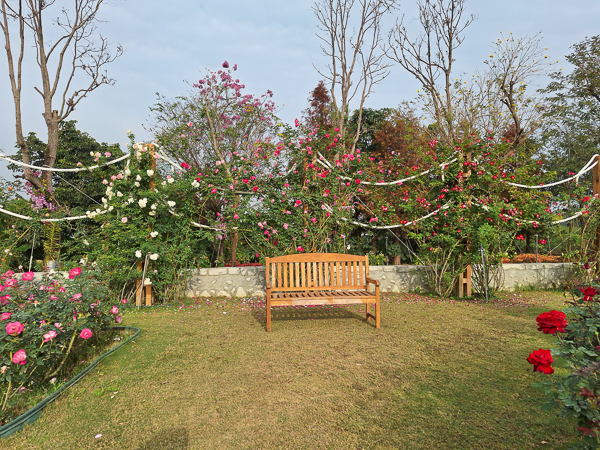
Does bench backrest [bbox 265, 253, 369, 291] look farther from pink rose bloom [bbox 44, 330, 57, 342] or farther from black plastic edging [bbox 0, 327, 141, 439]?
pink rose bloom [bbox 44, 330, 57, 342]

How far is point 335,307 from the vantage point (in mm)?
5723

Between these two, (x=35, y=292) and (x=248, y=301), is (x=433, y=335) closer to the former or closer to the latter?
(x=248, y=301)

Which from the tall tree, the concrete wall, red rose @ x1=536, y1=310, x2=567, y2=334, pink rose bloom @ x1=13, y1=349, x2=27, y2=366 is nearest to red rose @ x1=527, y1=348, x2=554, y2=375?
red rose @ x1=536, y1=310, x2=567, y2=334

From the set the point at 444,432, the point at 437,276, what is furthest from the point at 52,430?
the point at 437,276

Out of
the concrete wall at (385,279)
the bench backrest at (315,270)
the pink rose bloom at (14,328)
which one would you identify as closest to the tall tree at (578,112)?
the concrete wall at (385,279)

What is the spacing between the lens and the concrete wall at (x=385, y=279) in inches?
248

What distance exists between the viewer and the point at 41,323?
8.36 ft

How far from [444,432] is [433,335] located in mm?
2089

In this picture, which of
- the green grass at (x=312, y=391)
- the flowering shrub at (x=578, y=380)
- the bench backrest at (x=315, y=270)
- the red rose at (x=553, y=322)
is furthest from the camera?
the bench backrest at (x=315, y=270)

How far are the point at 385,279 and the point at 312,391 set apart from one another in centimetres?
422

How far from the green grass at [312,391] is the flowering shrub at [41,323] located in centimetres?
28

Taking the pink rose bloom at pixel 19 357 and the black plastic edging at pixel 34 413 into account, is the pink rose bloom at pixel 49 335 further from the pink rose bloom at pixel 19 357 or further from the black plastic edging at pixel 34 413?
the black plastic edging at pixel 34 413

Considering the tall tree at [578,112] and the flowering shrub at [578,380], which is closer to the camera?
the flowering shrub at [578,380]

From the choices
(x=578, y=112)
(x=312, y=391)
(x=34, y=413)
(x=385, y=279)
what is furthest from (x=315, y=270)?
(x=578, y=112)
